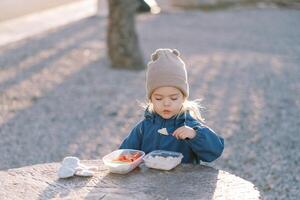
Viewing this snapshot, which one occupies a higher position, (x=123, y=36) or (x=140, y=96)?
(x=123, y=36)

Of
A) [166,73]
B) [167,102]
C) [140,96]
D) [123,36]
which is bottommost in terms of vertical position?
[140,96]

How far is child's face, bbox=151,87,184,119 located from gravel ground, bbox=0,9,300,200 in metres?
1.88

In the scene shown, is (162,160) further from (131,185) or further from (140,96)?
(140,96)

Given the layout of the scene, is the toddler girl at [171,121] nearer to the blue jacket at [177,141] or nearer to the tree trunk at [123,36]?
the blue jacket at [177,141]

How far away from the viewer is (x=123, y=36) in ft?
30.5

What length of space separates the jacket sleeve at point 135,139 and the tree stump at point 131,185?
0.21 m

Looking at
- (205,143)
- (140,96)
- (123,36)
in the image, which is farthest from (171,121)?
(123,36)

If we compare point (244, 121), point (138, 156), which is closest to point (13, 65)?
point (244, 121)

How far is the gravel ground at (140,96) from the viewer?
18.2ft

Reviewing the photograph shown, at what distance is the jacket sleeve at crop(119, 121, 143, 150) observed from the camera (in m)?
3.19

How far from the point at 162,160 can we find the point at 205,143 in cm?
21

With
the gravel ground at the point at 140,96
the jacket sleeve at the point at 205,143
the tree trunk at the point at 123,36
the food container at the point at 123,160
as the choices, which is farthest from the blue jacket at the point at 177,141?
the tree trunk at the point at 123,36

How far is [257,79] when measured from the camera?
28.9 feet

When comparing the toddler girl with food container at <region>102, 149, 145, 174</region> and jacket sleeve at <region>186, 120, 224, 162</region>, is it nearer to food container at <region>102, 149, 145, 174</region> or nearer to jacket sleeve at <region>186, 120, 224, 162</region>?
jacket sleeve at <region>186, 120, 224, 162</region>
